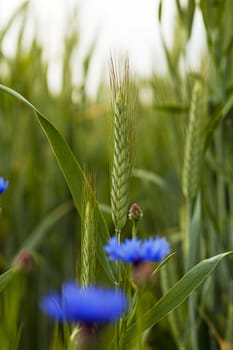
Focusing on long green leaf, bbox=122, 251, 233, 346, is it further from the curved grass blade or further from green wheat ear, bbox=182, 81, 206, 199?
the curved grass blade

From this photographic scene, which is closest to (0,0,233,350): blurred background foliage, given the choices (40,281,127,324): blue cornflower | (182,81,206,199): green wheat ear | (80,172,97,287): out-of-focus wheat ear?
(182,81,206,199): green wheat ear

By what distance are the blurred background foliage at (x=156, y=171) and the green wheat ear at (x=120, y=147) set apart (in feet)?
0.21

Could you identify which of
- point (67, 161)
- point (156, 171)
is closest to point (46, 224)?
point (156, 171)

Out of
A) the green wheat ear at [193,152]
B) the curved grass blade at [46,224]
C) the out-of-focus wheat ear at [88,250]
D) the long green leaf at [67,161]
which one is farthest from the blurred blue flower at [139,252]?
the curved grass blade at [46,224]

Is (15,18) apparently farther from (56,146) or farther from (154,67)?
(56,146)

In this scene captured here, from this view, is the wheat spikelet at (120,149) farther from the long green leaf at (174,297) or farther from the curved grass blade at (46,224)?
the curved grass blade at (46,224)

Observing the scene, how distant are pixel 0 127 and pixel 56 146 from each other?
842 millimetres

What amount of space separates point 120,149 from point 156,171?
1.23m

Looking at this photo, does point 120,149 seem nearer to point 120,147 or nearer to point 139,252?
point 120,147

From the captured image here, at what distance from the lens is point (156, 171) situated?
201cm

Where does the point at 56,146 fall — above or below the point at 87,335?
above

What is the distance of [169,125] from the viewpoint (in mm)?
1453

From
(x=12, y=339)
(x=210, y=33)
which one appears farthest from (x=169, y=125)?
(x=12, y=339)

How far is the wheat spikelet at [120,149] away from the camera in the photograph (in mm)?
772
